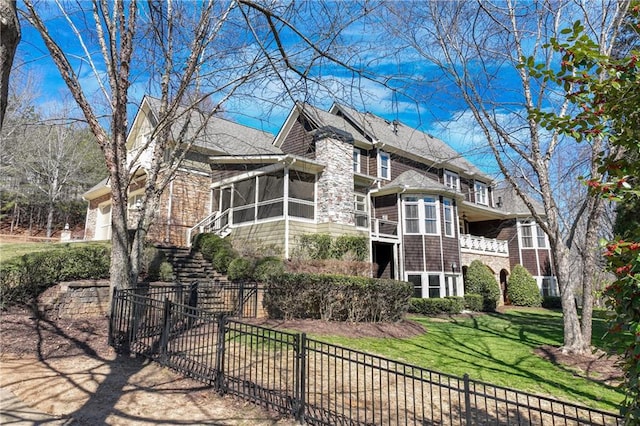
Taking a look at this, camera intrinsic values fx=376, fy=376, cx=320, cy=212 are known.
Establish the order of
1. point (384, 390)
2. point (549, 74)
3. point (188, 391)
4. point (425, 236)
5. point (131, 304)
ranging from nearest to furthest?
point (549, 74), point (188, 391), point (384, 390), point (131, 304), point (425, 236)

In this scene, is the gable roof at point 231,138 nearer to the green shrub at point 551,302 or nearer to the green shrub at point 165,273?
the green shrub at point 165,273

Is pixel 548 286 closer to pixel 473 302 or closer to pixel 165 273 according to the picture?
pixel 473 302

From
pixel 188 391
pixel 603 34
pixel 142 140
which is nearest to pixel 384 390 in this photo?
pixel 188 391

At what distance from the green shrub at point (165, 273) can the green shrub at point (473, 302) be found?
531 inches

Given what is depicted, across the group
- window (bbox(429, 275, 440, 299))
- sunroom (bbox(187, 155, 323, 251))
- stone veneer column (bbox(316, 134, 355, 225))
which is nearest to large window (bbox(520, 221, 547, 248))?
window (bbox(429, 275, 440, 299))

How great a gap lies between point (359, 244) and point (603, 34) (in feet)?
34.3

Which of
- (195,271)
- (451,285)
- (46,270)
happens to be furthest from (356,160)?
(46,270)

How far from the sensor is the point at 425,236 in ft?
62.4

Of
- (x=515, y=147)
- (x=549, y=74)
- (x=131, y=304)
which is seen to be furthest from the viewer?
(x=515, y=147)

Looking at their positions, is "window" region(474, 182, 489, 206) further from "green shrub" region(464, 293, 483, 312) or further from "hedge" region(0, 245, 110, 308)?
"hedge" region(0, 245, 110, 308)

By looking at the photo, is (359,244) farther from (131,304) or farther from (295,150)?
(131,304)

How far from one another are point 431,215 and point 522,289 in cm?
825

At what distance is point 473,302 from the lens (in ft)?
60.6

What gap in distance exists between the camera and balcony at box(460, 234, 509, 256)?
2234cm
